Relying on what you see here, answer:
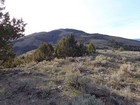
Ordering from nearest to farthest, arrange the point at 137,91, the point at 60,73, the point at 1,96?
the point at 1,96
the point at 137,91
the point at 60,73

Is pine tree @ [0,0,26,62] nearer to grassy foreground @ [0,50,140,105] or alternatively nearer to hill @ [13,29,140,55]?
grassy foreground @ [0,50,140,105]

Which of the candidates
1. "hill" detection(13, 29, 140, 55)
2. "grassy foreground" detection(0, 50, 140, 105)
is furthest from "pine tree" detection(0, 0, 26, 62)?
"hill" detection(13, 29, 140, 55)

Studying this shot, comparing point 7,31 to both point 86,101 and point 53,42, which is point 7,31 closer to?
point 86,101

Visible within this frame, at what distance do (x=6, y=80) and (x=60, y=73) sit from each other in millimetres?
2350

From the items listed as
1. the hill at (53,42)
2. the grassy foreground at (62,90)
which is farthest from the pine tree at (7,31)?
the hill at (53,42)

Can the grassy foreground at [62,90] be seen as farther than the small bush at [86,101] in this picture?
Yes

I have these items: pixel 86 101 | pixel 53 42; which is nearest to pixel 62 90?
pixel 86 101

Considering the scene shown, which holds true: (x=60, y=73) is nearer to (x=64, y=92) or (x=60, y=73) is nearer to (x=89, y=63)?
(x=64, y=92)

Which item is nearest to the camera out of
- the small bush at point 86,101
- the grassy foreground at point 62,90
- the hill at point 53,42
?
the small bush at point 86,101

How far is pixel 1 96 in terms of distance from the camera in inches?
438

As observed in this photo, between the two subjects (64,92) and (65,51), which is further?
(65,51)

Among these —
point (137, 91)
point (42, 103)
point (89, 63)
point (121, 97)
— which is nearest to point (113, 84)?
point (137, 91)

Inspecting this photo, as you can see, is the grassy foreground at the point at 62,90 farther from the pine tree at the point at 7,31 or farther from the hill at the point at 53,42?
the hill at the point at 53,42

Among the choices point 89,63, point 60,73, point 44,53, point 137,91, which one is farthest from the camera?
point 44,53
